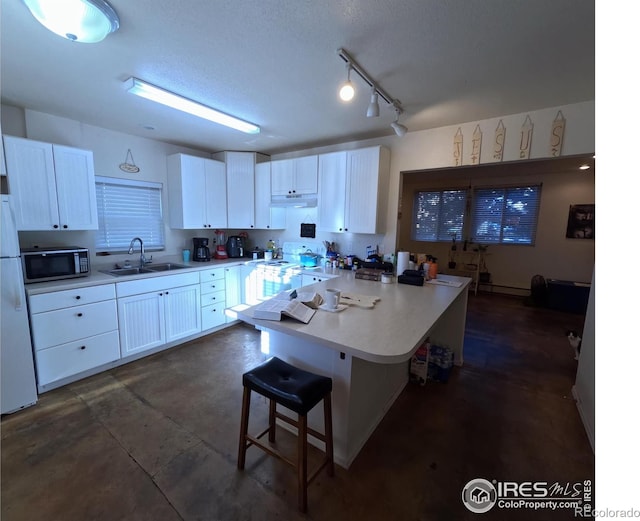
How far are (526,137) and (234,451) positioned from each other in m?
3.45

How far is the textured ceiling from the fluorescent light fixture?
0.23ft

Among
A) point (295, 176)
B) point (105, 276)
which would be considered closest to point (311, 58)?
point (295, 176)

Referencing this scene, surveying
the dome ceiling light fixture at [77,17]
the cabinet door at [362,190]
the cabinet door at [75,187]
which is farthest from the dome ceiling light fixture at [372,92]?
the cabinet door at [75,187]

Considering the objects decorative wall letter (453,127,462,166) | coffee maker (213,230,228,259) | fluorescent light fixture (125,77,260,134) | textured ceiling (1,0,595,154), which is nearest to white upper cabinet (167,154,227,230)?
coffee maker (213,230,228,259)

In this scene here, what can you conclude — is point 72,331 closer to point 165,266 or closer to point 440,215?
point 165,266

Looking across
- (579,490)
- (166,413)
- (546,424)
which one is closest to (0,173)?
(166,413)

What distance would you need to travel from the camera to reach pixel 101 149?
3.11 metres

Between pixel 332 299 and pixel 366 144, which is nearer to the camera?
pixel 332 299

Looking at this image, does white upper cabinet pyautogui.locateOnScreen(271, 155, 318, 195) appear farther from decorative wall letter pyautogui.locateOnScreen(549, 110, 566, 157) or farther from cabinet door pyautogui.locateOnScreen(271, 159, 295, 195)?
decorative wall letter pyautogui.locateOnScreen(549, 110, 566, 157)

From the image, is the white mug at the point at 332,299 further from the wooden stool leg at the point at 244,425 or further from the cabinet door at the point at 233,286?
the cabinet door at the point at 233,286

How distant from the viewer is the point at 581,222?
17.2 ft

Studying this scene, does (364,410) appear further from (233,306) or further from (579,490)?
(233,306)

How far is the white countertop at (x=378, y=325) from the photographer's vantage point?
127cm

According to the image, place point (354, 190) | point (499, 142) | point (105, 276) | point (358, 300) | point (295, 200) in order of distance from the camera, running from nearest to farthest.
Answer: point (358, 300)
point (499, 142)
point (105, 276)
point (354, 190)
point (295, 200)
